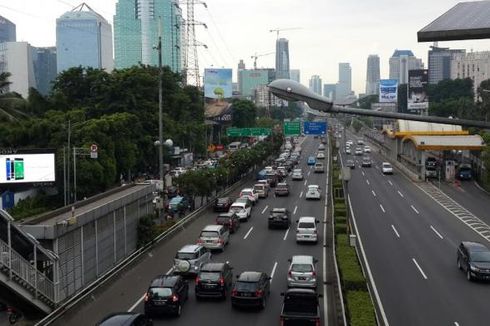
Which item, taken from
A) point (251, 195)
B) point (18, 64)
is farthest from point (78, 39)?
point (251, 195)

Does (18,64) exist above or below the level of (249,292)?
above

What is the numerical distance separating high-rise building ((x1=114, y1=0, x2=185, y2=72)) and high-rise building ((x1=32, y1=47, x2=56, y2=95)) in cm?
2208

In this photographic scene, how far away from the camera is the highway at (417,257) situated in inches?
825

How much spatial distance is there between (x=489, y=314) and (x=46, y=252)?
50.3ft

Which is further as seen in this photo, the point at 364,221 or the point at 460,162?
the point at 460,162

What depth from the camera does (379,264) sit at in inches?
1119

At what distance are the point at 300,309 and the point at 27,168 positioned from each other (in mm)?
24127

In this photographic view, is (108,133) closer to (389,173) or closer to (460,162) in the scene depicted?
(389,173)

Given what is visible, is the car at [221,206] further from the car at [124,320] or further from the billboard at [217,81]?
the billboard at [217,81]

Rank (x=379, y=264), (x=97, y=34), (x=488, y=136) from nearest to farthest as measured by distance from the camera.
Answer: (x=379, y=264), (x=488, y=136), (x=97, y=34)

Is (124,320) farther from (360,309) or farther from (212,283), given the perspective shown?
(360,309)

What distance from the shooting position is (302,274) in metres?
23.3

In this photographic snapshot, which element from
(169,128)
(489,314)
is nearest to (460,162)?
(169,128)

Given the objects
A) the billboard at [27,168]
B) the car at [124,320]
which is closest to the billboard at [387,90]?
the billboard at [27,168]
